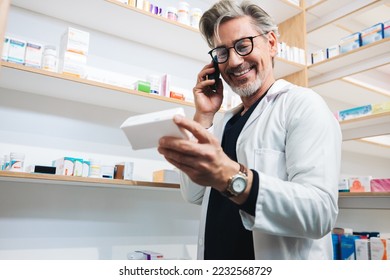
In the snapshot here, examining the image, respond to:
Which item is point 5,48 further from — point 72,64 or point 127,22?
point 127,22

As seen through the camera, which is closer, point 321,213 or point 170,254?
point 321,213

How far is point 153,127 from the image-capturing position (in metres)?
0.59

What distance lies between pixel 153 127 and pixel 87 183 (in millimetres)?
1020

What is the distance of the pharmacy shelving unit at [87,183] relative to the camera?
152 cm

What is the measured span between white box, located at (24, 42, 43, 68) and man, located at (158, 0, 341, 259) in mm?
737

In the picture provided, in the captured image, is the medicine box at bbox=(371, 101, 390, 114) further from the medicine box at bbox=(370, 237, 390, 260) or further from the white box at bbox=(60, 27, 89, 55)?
the white box at bbox=(60, 27, 89, 55)

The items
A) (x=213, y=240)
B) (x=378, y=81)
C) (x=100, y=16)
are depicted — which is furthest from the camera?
(x=378, y=81)

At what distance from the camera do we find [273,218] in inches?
27.1

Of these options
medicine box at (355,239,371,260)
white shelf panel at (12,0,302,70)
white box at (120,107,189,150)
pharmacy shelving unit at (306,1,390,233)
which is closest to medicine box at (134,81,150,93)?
white shelf panel at (12,0,302,70)

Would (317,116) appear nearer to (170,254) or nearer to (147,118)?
(147,118)

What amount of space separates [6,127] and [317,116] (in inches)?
58.1

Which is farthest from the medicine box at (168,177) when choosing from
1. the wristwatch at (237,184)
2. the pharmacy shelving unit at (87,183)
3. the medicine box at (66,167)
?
the wristwatch at (237,184)

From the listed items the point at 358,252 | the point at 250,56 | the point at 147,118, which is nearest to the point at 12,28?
the point at 250,56

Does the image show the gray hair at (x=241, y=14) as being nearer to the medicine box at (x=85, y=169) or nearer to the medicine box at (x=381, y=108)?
the medicine box at (x=85, y=169)
